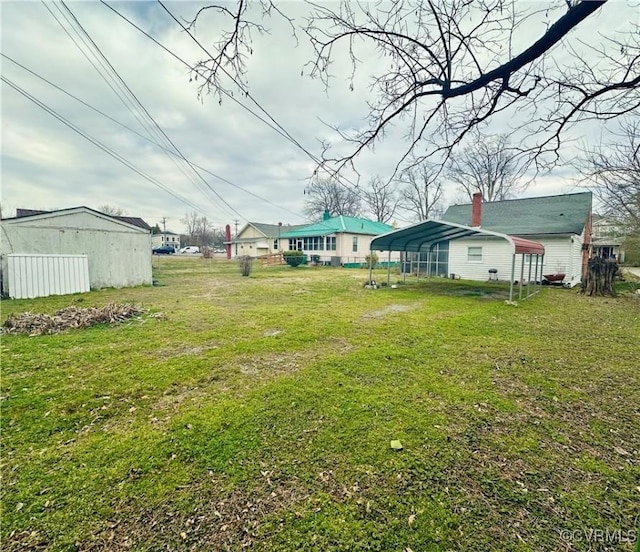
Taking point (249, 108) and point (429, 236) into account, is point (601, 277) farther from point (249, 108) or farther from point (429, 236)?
point (249, 108)

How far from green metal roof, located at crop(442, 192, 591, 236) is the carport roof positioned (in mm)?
2302

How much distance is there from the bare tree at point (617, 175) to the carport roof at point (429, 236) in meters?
2.44

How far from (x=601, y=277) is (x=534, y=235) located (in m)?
3.71

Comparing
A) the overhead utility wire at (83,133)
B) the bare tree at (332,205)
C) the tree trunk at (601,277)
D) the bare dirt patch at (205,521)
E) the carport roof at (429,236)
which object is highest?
the bare tree at (332,205)

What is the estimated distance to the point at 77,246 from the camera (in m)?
10.4

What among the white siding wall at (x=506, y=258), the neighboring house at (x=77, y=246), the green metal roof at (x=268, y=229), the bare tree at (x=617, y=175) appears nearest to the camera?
the bare tree at (x=617, y=175)

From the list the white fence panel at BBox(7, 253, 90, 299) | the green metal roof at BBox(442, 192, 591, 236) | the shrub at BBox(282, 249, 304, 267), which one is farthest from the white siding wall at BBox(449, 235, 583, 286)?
the white fence panel at BBox(7, 253, 90, 299)

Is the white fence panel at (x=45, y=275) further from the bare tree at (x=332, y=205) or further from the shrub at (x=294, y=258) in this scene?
the bare tree at (x=332, y=205)

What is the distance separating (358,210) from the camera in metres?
42.0

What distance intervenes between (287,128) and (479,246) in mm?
13005

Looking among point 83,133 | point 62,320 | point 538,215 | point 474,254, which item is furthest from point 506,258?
point 83,133

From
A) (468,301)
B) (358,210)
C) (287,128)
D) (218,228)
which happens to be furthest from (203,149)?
(218,228)

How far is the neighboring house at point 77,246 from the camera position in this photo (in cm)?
897

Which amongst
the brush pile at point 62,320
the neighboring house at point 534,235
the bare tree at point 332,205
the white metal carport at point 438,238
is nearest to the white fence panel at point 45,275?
the brush pile at point 62,320
